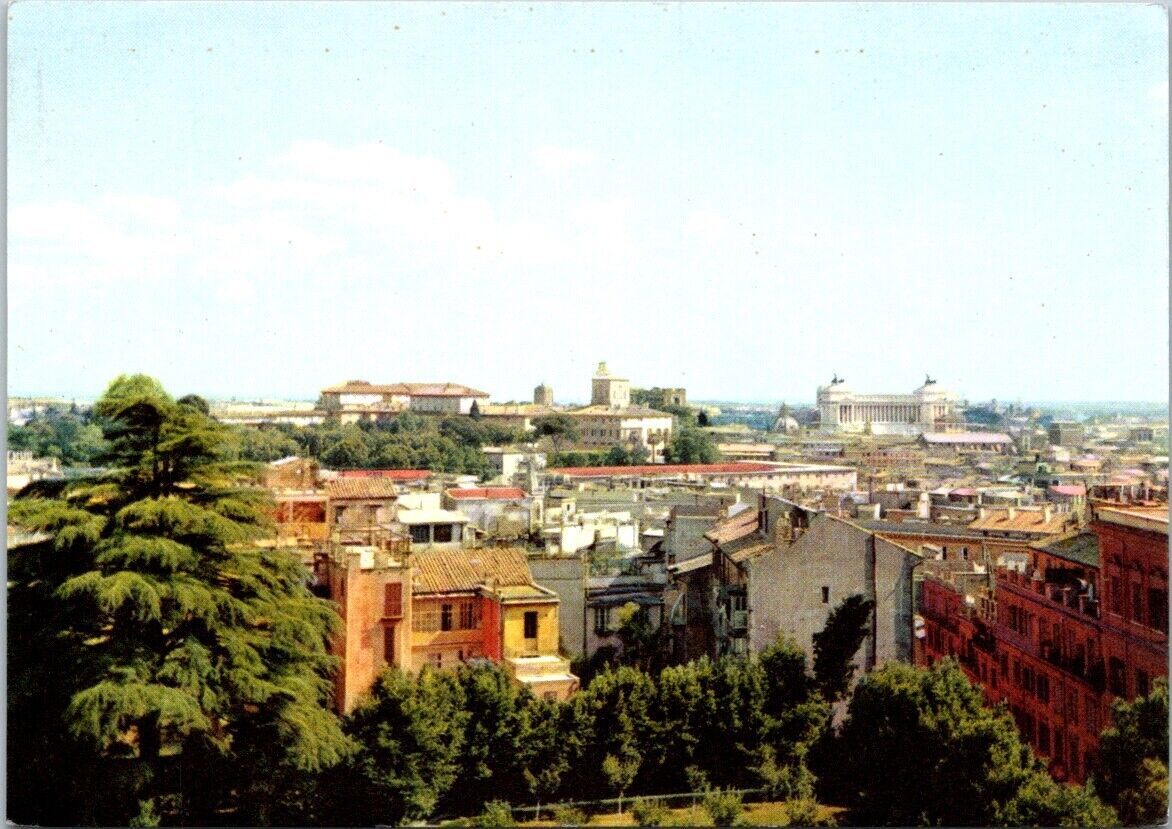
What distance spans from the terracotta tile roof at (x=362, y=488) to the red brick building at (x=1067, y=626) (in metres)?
2.21

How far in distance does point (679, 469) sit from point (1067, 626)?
1.64 metres

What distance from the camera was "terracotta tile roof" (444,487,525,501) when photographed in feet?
16.2

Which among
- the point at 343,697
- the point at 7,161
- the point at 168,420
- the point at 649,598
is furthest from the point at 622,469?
the point at 7,161

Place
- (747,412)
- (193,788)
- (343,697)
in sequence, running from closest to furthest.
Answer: (193,788) → (343,697) → (747,412)

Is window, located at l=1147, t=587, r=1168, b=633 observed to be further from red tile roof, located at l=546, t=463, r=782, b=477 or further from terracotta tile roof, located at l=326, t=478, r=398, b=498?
terracotta tile roof, located at l=326, t=478, r=398, b=498

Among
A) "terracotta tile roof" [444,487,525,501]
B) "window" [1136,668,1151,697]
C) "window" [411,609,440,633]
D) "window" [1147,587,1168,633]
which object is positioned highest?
"terracotta tile roof" [444,487,525,501]

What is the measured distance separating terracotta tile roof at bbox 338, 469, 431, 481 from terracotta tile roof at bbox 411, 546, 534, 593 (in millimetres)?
387

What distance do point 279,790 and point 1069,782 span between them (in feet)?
9.61

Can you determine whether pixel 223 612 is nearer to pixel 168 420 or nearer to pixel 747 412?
pixel 168 420

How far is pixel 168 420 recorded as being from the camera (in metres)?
4.32

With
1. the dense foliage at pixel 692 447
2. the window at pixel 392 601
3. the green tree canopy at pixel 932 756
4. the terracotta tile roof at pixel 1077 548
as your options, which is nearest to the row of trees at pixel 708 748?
the green tree canopy at pixel 932 756

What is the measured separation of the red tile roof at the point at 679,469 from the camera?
4.93m

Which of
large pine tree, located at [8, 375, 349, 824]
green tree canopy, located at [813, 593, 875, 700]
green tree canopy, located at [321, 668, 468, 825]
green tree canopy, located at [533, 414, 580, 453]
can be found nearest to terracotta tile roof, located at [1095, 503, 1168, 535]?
green tree canopy, located at [813, 593, 875, 700]

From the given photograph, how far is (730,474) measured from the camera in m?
4.92
